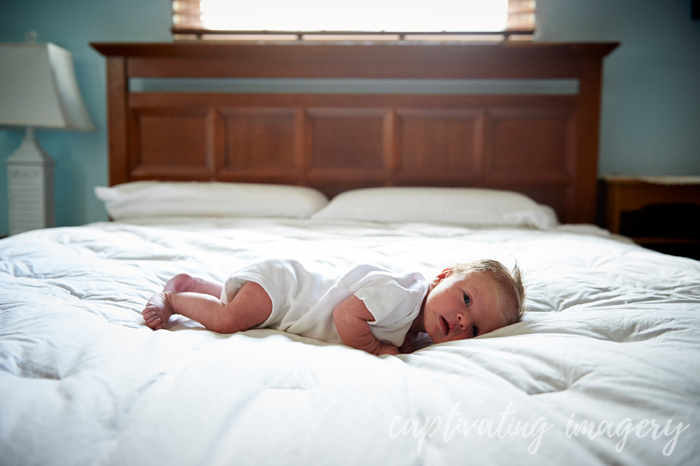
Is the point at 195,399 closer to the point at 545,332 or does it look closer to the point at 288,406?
the point at 288,406

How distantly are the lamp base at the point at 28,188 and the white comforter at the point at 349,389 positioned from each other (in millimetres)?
1763

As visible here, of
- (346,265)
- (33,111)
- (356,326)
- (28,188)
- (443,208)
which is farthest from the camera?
(28,188)

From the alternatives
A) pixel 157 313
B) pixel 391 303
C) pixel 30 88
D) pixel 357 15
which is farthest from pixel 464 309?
pixel 30 88

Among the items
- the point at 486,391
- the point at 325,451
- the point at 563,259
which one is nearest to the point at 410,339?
the point at 486,391

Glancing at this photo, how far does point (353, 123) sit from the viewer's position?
238 cm

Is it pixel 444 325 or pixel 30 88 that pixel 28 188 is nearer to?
pixel 30 88

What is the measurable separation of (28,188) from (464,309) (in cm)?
245

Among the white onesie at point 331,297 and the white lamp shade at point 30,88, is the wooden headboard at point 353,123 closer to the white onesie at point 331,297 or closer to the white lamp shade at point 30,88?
the white lamp shade at point 30,88

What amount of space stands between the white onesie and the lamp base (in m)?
2.06

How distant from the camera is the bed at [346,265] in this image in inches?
16.7

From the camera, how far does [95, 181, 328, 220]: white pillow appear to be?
2.02 meters

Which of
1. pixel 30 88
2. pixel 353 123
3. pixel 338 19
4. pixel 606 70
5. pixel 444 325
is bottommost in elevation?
pixel 444 325

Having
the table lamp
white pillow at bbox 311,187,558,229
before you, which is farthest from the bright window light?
white pillow at bbox 311,187,558,229

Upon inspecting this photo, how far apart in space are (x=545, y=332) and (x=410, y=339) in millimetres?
252
